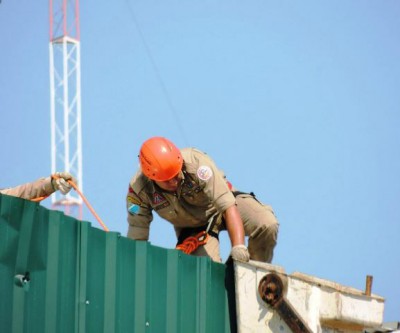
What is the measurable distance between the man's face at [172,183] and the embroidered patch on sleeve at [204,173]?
0.57 feet

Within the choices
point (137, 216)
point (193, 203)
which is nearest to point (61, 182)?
point (137, 216)

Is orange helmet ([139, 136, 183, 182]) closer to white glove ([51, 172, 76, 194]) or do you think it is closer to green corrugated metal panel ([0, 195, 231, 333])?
white glove ([51, 172, 76, 194])

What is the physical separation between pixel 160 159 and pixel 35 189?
1.02 meters

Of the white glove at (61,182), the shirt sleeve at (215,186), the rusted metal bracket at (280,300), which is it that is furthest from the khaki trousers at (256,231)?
the rusted metal bracket at (280,300)

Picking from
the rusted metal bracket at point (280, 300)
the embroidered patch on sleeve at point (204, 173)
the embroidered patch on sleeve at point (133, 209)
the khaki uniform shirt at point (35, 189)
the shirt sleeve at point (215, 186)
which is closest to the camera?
the rusted metal bracket at point (280, 300)

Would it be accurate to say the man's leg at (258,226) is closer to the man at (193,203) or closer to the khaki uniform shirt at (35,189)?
the man at (193,203)

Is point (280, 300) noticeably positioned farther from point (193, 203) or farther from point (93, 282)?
point (193, 203)

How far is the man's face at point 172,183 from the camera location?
7.58 metres

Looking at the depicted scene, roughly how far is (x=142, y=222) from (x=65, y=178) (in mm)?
922

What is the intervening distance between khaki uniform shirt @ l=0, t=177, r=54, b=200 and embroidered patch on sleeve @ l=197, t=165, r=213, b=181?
119 centimetres

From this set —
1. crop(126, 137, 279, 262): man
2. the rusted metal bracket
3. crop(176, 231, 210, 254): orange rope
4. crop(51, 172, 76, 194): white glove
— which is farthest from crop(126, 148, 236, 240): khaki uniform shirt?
the rusted metal bracket

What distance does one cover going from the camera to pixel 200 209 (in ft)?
26.6

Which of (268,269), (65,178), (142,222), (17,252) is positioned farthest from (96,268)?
(142,222)

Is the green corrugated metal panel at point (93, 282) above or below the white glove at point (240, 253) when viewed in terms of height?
below
